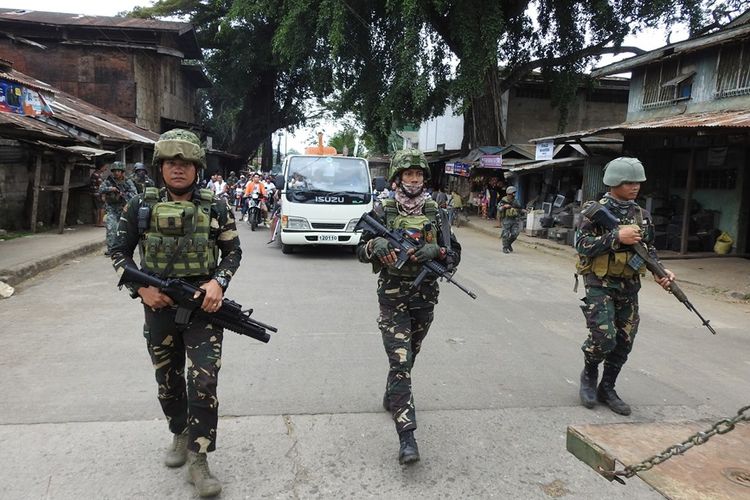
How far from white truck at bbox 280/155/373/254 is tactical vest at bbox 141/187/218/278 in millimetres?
7336

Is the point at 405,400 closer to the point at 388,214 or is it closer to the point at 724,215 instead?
the point at 388,214

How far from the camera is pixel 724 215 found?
11.9 m

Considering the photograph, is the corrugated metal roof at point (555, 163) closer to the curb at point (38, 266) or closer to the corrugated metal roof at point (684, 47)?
the corrugated metal roof at point (684, 47)

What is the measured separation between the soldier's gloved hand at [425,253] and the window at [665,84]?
41.9 feet

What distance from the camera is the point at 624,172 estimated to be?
11.9 feet

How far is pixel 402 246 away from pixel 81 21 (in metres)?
24.7

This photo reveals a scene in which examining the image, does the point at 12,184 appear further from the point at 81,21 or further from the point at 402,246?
the point at 81,21

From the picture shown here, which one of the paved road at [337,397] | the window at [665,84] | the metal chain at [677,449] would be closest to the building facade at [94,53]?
the paved road at [337,397]

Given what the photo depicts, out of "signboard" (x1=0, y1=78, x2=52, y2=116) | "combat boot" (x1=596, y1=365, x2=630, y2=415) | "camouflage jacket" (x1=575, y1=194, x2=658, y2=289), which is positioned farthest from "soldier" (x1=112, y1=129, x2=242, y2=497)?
"signboard" (x1=0, y1=78, x2=52, y2=116)

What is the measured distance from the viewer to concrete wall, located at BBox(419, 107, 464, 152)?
31.0 m

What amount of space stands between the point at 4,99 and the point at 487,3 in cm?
1423

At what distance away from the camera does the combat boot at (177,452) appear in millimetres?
2889

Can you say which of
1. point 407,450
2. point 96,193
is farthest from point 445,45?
point 407,450

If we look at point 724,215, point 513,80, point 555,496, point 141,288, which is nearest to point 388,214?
point 141,288
